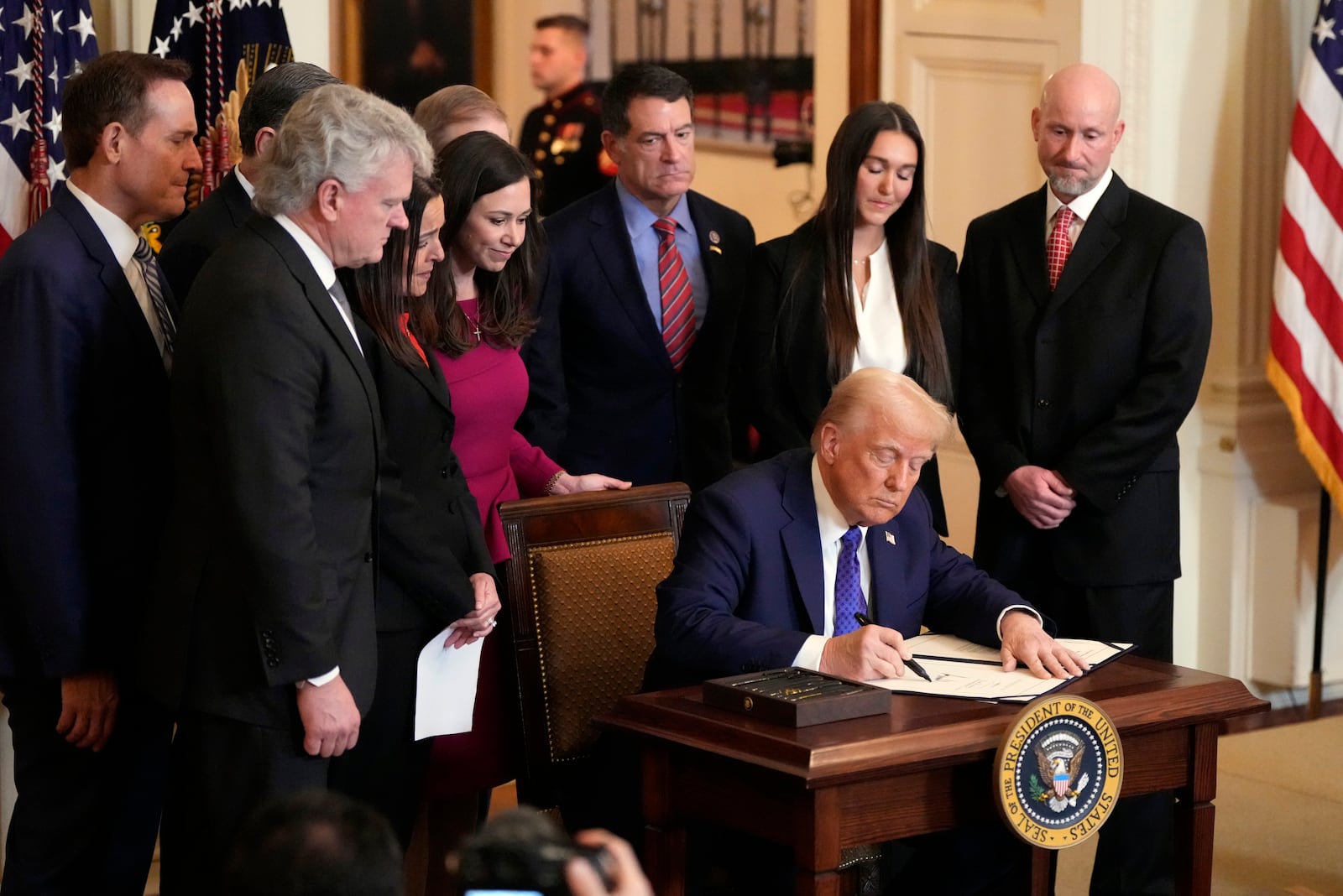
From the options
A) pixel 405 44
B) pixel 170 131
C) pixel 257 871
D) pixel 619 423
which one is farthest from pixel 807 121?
pixel 257 871

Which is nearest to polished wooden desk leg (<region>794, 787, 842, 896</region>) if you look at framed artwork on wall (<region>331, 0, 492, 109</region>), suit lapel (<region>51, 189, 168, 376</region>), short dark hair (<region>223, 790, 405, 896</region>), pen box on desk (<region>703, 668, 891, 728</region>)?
pen box on desk (<region>703, 668, 891, 728</region>)

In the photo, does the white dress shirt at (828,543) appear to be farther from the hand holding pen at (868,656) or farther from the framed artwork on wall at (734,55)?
the framed artwork on wall at (734,55)

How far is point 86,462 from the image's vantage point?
2.81 meters

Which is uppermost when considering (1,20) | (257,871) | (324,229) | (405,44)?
(405,44)

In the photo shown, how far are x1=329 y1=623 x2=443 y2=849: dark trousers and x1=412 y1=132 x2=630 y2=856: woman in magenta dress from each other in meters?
0.37

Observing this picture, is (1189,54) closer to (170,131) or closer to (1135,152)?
(1135,152)

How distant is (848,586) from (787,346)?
0.82 metres

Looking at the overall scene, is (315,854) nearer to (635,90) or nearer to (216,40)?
(635,90)

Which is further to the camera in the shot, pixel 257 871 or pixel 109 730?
pixel 109 730

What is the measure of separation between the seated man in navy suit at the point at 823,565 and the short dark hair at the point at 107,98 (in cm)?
120

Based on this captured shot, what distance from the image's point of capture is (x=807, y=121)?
7.02m

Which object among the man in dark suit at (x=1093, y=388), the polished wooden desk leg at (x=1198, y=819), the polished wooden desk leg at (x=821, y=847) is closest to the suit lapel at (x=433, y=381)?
the polished wooden desk leg at (x=821, y=847)

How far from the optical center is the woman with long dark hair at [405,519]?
282 centimetres

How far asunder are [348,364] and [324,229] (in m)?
0.21
